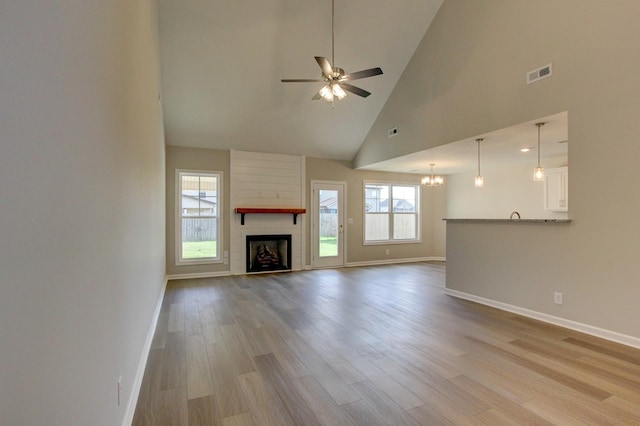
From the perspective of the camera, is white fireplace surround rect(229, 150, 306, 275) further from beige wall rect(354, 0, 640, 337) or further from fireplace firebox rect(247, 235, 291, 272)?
beige wall rect(354, 0, 640, 337)

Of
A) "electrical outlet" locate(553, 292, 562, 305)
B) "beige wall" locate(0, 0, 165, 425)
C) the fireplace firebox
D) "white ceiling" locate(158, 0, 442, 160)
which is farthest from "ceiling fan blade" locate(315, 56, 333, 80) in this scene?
the fireplace firebox

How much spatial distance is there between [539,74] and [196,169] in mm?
6110

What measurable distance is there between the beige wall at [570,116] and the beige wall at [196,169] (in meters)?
4.57

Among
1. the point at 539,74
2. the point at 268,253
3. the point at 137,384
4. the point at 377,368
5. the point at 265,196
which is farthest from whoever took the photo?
the point at 268,253

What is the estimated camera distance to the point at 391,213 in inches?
351

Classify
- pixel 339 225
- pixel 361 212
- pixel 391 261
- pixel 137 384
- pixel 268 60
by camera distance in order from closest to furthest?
pixel 137 384 → pixel 268 60 → pixel 339 225 → pixel 361 212 → pixel 391 261

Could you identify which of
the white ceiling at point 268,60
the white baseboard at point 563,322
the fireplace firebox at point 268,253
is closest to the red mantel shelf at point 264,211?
the fireplace firebox at point 268,253

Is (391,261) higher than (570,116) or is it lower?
lower

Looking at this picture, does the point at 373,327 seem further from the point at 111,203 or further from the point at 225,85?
the point at 225,85

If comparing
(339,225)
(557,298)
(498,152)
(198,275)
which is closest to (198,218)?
(198,275)

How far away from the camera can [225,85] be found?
5570 mm

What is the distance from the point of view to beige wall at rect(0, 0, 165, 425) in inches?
26.2

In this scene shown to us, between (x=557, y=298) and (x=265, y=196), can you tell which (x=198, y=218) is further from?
(x=557, y=298)

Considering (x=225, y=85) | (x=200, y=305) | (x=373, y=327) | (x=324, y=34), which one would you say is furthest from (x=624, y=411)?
(x=225, y=85)
